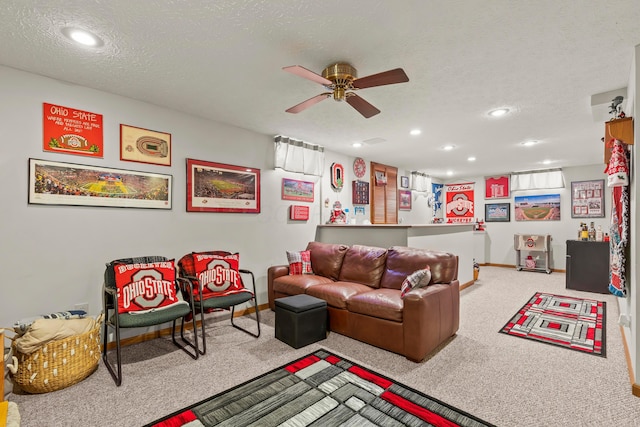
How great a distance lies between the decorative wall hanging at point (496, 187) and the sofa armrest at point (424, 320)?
6.12m

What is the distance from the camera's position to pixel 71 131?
274 cm

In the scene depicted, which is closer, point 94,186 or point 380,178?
point 94,186

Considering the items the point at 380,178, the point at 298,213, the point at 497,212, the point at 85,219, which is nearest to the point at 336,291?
the point at 298,213

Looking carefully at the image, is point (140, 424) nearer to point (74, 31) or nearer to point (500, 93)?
point (74, 31)

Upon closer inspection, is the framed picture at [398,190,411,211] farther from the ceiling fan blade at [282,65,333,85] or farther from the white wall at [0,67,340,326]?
the ceiling fan blade at [282,65,333,85]

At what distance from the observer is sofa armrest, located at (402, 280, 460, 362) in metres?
2.54

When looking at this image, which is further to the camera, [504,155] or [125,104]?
[504,155]

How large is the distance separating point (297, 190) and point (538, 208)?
6298mm

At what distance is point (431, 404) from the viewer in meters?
1.99

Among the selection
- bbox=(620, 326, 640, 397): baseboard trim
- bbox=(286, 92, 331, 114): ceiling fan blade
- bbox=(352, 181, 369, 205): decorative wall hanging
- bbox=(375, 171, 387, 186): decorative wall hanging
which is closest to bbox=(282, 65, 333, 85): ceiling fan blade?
bbox=(286, 92, 331, 114): ceiling fan blade

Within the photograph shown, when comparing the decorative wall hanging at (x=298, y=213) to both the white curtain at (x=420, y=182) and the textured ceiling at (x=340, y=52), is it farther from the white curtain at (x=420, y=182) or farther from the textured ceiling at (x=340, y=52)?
the white curtain at (x=420, y=182)

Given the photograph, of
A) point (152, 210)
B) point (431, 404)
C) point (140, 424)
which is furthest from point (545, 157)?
point (140, 424)

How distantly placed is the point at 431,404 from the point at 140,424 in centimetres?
188

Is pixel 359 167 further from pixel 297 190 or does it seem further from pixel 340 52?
pixel 340 52
